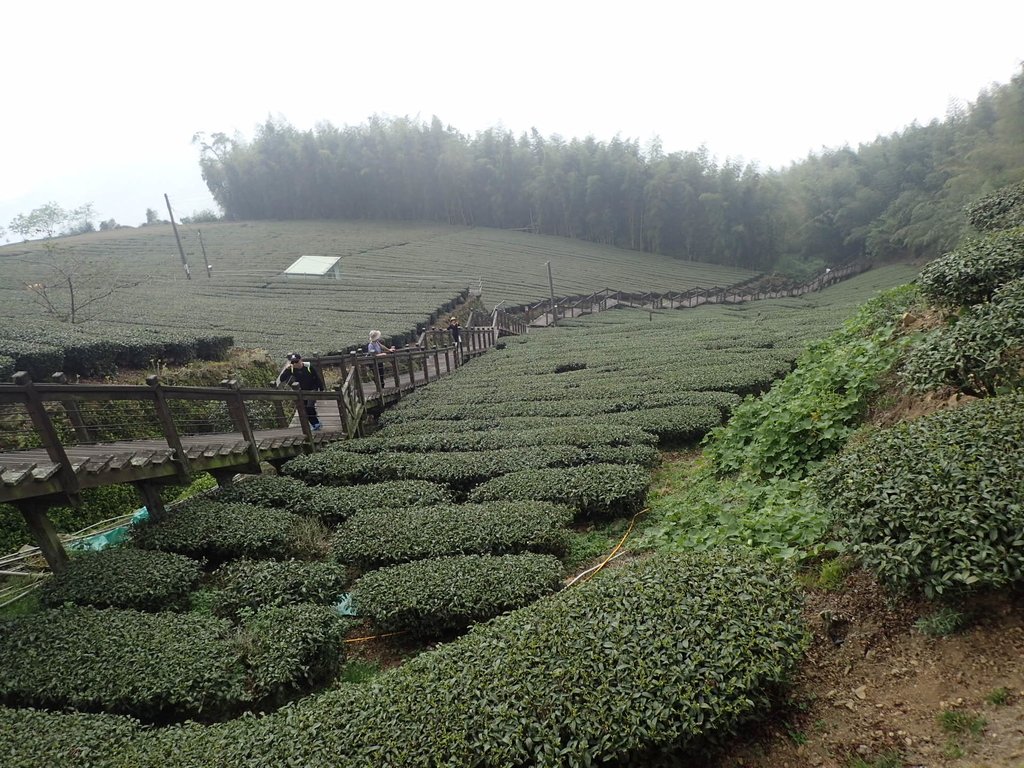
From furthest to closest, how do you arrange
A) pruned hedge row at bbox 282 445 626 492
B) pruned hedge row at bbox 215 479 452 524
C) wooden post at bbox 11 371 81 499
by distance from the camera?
pruned hedge row at bbox 282 445 626 492 < pruned hedge row at bbox 215 479 452 524 < wooden post at bbox 11 371 81 499

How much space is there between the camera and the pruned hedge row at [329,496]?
8586 millimetres

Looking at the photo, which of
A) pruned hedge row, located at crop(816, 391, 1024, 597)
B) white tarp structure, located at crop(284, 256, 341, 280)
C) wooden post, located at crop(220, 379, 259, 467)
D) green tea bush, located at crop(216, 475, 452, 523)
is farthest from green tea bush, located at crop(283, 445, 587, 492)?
white tarp structure, located at crop(284, 256, 341, 280)

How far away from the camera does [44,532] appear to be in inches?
263

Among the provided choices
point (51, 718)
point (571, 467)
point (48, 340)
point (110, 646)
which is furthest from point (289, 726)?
point (48, 340)

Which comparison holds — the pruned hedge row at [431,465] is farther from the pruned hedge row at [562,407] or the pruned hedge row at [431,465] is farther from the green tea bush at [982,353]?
the green tea bush at [982,353]

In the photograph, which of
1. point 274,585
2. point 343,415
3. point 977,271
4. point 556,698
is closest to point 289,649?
point 274,585

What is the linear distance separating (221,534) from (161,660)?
2.74 metres

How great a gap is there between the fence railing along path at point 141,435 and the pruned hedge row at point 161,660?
4.86 feet

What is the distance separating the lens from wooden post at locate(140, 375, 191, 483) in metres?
7.71

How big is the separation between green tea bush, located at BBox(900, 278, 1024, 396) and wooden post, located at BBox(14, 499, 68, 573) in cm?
1008

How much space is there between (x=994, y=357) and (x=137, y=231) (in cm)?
8247

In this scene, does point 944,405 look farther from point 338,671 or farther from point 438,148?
point 438,148

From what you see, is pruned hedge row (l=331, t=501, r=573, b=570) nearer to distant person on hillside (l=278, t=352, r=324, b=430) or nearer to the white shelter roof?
distant person on hillside (l=278, t=352, r=324, b=430)

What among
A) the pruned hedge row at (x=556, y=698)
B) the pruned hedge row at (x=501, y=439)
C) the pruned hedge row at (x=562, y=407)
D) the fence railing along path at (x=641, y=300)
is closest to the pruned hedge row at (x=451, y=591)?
the pruned hedge row at (x=556, y=698)
